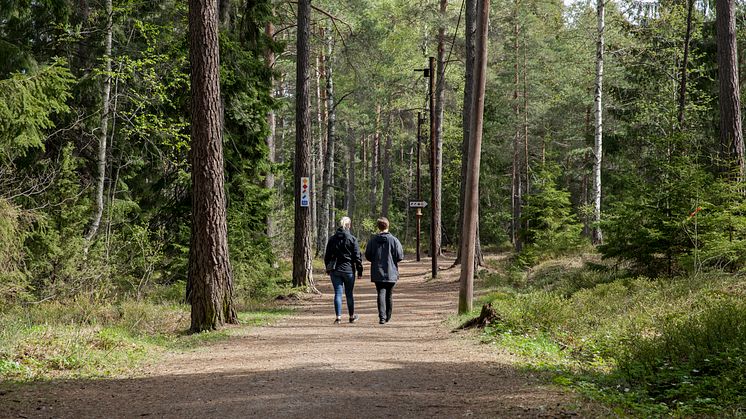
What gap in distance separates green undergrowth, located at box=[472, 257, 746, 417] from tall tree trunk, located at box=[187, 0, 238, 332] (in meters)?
4.58

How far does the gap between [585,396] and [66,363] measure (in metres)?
5.94

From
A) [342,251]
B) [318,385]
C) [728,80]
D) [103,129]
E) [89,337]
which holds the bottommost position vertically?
[318,385]

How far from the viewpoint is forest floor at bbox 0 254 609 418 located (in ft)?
19.7

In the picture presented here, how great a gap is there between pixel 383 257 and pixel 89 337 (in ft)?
18.3

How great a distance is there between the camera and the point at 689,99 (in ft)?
96.2

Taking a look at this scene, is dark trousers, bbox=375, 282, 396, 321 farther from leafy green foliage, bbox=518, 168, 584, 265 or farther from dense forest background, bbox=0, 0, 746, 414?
leafy green foliage, bbox=518, 168, 584, 265

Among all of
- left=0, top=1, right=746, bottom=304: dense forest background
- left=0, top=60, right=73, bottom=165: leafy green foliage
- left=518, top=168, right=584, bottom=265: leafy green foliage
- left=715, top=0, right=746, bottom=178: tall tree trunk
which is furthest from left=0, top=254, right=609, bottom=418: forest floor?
left=518, top=168, right=584, bottom=265: leafy green foliage

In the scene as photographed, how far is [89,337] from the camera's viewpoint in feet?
30.6

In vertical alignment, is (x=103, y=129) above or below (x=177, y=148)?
above

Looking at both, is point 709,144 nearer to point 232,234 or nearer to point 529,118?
point 529,118

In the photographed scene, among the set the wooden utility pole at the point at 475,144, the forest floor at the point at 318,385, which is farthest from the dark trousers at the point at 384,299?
the forest floor at the point at 318,385

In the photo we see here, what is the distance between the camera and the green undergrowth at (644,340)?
6609 mm

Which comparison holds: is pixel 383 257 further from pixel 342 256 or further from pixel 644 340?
pixel 644 340

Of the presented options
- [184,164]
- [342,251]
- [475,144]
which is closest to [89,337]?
[342,251]
